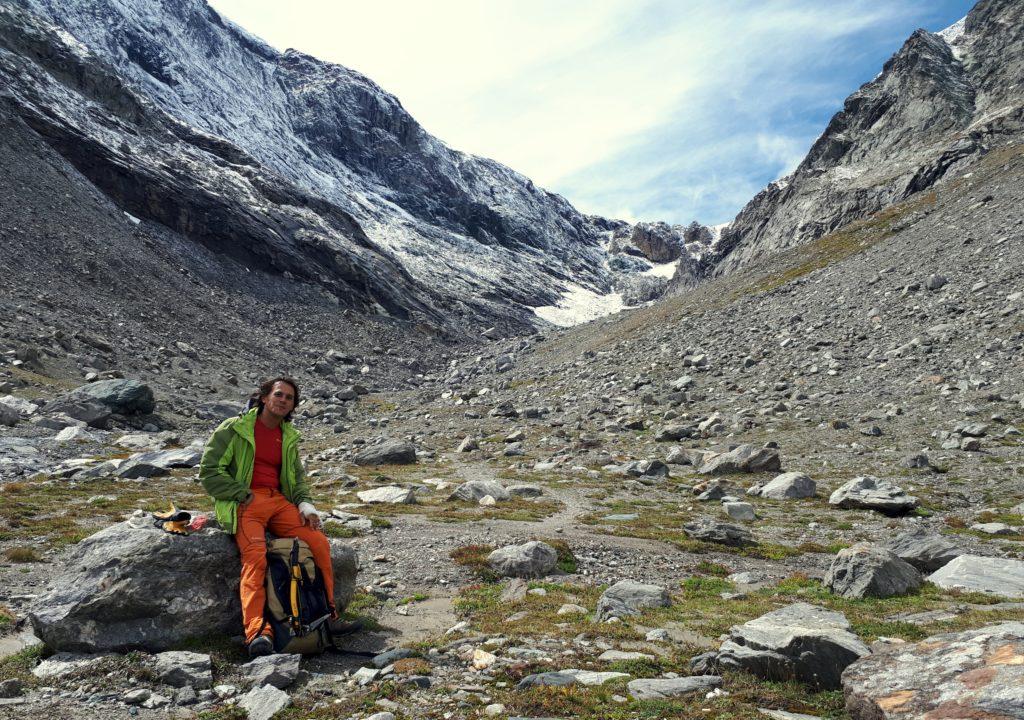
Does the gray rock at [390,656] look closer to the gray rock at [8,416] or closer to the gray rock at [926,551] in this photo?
the gray rock at [926,551]

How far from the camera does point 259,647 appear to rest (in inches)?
301

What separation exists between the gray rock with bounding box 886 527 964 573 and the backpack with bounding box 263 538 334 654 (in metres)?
11.8

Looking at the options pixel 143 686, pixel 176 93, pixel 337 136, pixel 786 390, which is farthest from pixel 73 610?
pixel 337 136

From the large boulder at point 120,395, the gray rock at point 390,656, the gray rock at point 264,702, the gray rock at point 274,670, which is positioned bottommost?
the gray rock at point 390,656

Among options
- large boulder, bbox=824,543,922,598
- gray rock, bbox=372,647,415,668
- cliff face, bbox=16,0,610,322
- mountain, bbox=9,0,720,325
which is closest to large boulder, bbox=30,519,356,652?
gray rock, bbox=372,647,415,668

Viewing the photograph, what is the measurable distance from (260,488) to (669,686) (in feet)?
21.0

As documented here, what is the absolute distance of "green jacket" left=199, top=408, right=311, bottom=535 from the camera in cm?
864

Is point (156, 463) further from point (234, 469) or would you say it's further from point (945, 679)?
point (945, 679)

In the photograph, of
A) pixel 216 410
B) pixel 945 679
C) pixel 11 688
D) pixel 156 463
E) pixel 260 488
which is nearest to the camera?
pixel 945 679

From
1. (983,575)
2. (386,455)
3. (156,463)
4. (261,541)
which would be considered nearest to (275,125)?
(386,455)

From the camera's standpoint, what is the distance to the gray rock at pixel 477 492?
21172 millimetres

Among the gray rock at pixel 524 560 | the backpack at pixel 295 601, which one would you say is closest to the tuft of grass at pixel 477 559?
the gray rock at pixel 524 560

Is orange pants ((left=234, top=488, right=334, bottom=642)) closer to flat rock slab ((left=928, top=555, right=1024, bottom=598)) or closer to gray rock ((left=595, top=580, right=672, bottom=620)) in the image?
gray rock ((left=595, top=580, right=672, bottom=620))

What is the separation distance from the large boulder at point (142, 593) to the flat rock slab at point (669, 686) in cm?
563
